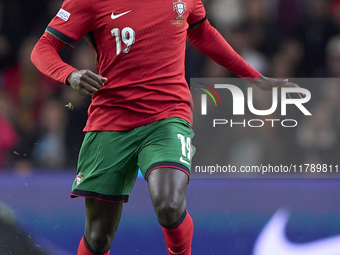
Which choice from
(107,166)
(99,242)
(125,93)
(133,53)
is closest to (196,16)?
(133,53)

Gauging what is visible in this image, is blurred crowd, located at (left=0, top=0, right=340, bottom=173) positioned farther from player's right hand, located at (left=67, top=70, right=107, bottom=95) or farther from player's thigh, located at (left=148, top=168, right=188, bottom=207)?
player's right hand, located at (left=67, top=70, right=107, bottom=95)

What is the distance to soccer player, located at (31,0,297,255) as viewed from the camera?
2.21 meters

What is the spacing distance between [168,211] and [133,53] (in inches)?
29.8

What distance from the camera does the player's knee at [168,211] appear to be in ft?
6.48

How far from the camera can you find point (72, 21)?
2.26m

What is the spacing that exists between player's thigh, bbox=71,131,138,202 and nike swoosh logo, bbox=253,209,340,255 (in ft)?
3.72

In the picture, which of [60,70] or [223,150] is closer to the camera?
[60,70]

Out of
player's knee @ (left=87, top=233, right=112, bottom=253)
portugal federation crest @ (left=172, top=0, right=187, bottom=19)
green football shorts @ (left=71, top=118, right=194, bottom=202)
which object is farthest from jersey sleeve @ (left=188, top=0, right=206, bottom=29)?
player's knee @ (left=87, top=233, right=112, bottom=253)

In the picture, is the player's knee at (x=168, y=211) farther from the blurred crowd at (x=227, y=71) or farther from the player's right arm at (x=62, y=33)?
the blurred crowd at (x=227, y=71)

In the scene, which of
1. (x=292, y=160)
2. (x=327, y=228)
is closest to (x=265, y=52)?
(x=292, y=160)

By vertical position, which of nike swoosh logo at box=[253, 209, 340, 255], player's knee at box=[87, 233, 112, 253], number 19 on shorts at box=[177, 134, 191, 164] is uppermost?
number 19 on shorts at box=[177, 134, 191, 164]

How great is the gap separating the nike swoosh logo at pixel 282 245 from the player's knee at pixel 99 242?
1085 mm

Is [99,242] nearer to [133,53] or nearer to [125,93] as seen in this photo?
[125,93]

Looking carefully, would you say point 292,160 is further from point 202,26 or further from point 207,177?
point 202,26
